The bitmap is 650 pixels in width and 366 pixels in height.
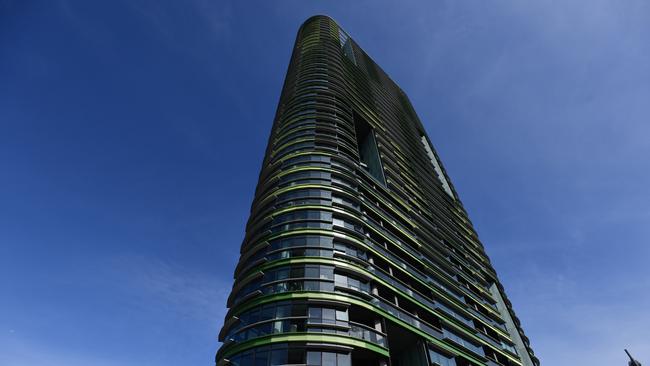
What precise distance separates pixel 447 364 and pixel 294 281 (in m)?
19.9

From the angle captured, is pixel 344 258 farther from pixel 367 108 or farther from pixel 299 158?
pixel 367 108

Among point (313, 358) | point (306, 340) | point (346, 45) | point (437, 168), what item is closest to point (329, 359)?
point (313, 358)

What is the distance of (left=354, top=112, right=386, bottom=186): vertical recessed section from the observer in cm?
6612

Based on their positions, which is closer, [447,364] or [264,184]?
[447,364]

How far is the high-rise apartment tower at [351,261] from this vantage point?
32625 millimetres

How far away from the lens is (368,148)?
246ft

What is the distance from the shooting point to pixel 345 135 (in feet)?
199

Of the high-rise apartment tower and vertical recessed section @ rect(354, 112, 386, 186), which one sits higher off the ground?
vertical recessed section @ rect(354, 112, 386, 186)

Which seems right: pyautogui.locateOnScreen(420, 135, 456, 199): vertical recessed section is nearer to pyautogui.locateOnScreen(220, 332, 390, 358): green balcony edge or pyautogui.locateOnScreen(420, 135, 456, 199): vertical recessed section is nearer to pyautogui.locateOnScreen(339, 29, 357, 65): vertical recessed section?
pyautogui.locateOnScreen(339, 29, 357, 65): vertical recessed section

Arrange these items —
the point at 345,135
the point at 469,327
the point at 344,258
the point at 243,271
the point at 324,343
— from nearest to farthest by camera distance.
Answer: the point at 324,343
the point at 344,258
the point at 243,271
the point at 469,327
the point at 345,135

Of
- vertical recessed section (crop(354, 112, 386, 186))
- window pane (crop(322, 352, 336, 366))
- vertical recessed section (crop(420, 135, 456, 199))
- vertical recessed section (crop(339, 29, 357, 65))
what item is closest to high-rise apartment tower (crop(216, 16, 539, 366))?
window pane (crop(322, 352, 336, 366))

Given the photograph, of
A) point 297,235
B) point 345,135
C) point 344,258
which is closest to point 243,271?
point 297,235

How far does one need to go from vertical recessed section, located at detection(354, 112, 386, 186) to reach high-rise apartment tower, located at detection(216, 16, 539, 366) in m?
0.31

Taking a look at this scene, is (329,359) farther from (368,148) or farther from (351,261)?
(368,148)
